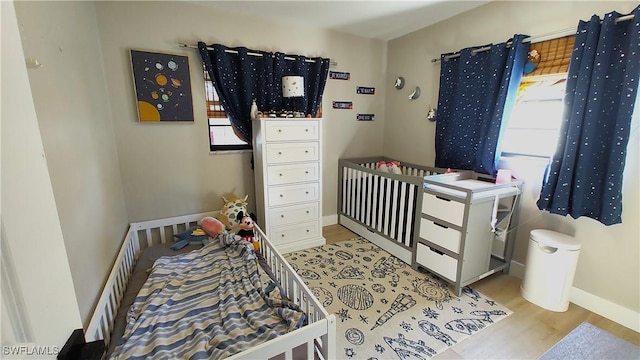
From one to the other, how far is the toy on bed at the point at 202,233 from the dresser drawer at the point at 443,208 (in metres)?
1.79

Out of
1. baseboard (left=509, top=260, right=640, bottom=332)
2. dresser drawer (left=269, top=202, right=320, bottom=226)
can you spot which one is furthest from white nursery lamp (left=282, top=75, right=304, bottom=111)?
baseboard (left=509, top=260, right=640, bottom=332)

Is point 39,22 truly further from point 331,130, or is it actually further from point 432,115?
point 432,115

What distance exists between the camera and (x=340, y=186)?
11.5 ft

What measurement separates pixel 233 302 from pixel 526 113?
2.62 metres

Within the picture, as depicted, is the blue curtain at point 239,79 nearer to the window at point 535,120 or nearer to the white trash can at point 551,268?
the window at point 535,120

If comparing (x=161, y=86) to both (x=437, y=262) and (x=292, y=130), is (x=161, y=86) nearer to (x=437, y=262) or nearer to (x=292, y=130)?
(x=292, y=130)

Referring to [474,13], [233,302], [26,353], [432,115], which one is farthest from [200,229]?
[474,13]

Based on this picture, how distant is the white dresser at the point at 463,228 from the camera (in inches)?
79.6

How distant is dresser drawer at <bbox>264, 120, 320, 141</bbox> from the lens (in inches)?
100

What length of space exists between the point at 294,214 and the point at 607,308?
2.50m

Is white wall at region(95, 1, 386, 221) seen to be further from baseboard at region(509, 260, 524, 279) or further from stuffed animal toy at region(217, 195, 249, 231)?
baseboard at region(509, 260, 524, 279)

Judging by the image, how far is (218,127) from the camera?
2.74 meters

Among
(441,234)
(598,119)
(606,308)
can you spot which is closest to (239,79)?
(441,234)

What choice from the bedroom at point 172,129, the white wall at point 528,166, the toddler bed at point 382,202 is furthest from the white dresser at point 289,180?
the white wall at point 528,166
